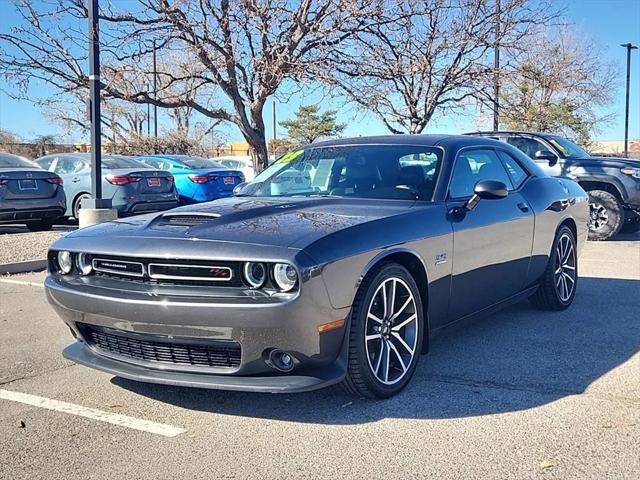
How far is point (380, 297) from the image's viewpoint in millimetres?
3828

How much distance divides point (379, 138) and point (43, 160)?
11.0 meters

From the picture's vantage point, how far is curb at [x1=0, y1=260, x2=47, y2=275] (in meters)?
8.24

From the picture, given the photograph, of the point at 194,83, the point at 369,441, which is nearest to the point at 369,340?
the point at 369,441

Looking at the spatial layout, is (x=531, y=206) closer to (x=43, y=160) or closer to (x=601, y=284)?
(x=601, y=284)

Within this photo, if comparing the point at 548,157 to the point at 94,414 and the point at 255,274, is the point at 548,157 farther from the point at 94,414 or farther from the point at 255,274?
the point at 94,414

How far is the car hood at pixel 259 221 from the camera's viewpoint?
354 centimetres

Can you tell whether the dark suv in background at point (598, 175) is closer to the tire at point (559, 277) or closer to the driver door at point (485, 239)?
the tire at point (559, 277)

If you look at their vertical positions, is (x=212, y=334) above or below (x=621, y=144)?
below

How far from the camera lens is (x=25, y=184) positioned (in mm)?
10844

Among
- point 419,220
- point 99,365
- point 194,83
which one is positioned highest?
point 194,83

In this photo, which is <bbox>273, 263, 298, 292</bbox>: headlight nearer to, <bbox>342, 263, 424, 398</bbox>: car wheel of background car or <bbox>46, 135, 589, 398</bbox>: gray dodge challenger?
<bbox>46, 135, 589, 398</bbox>: gray dodge challenger

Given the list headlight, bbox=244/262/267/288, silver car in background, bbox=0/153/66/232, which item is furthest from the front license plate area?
headlight, bbox=244/262/267/288

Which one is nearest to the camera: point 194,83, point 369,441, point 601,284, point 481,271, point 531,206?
point 369,441

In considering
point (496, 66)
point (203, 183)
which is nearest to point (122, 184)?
point (203, 183)
